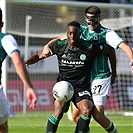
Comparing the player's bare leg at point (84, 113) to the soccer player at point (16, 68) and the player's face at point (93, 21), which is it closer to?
the player's face at point (93, 21)

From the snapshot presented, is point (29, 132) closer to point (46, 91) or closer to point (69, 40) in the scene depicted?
point (69, 40)

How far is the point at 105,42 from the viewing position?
33.2ft

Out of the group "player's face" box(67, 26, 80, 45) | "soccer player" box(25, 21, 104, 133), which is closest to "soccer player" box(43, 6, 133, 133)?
"soccer player" box(25, 21, 104, 133)

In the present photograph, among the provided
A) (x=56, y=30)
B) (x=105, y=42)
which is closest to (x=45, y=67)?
(x=56, y=30)

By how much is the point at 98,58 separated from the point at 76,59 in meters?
0.48

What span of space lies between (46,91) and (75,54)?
42.0 feet

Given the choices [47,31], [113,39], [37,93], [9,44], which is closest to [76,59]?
[113,39]

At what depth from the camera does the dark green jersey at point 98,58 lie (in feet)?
33.1

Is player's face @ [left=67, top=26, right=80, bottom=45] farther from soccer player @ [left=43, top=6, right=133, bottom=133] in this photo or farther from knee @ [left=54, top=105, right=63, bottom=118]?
knee @ [left=54, top=105, right=63, bottom=118]

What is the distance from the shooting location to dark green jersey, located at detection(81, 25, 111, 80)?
33.1 ft

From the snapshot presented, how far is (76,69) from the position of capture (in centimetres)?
978

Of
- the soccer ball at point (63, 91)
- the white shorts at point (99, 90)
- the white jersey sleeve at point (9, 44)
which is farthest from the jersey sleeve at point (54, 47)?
the white jersey sleeve at point (9, 44)

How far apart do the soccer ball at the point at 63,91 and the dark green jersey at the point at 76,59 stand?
0.66 ft

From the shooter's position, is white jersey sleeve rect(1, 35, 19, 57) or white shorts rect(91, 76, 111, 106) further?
white shorts rect(91, 76, 111, 106)
